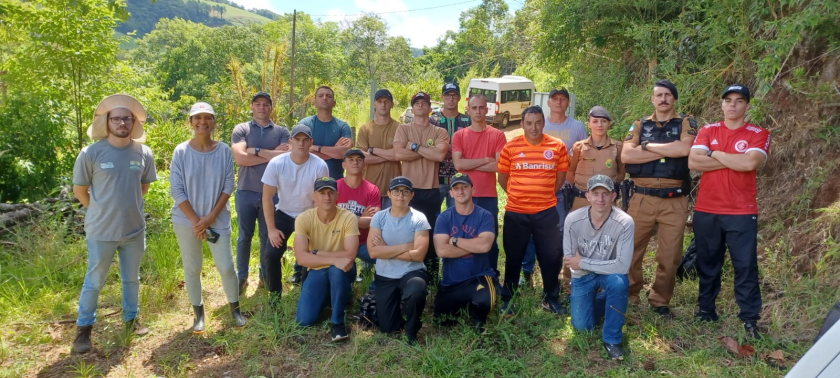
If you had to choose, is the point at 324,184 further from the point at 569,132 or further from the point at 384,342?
the point at 569,132

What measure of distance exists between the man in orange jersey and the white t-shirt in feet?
5.48

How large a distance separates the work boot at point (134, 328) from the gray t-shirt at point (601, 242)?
3.48m

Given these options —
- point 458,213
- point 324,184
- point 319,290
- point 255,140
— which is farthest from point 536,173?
point 255,140

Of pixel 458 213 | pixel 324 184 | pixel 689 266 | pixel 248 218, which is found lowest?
pixel 689 266

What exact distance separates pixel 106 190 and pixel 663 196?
14.4 feet

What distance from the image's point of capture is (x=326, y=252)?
173 inches

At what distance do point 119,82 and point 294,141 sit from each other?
4.73 meters

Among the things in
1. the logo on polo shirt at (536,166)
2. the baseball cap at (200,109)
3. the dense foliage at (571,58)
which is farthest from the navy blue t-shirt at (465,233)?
the dense foliage at (571,58)

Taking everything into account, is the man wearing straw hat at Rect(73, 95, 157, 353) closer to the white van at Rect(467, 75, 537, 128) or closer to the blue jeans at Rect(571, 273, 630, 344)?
the blue jeans at Rect(571, 273, 630, 344)

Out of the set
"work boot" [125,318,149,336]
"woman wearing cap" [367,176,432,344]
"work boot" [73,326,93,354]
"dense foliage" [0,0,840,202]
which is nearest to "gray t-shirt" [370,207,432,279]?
"woman wearing cap" [367,176,432,344]

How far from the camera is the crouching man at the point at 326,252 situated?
432 centimetres

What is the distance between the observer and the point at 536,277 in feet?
18.6

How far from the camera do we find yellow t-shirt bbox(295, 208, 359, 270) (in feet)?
14.4

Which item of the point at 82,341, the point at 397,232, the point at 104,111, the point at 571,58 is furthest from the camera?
the point at 571,58
